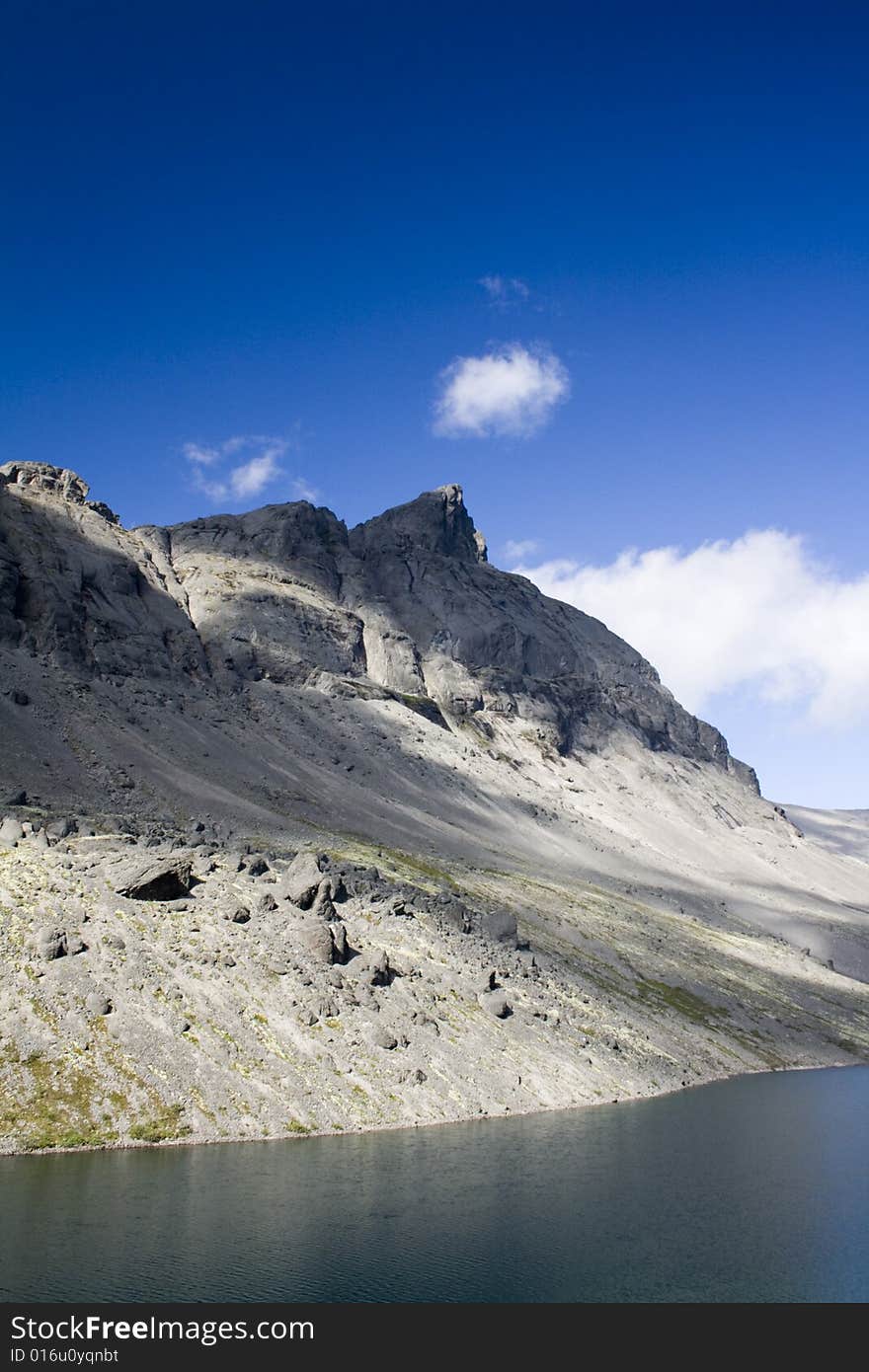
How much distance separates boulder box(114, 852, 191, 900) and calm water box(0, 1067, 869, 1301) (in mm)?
22715

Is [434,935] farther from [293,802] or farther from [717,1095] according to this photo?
[293,802]

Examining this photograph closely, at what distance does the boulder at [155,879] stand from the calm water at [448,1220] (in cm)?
2272

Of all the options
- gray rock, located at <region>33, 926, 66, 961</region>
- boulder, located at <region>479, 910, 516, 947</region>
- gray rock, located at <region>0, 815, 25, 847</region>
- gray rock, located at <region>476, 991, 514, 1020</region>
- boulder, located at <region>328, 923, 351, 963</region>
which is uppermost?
gray rock, located at <region>0, 815, 25, 847</region>

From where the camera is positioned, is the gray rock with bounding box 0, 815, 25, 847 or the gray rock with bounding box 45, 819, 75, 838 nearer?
the gray rock with bounding box 0, 815, 25, 847

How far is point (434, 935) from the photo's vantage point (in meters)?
83.3

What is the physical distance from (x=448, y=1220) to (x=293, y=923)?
32905mm

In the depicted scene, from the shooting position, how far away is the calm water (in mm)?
34812

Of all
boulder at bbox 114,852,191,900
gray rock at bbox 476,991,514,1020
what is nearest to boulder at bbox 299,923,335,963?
boulder at bbox 114,852,191,900

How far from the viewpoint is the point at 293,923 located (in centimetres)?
7306

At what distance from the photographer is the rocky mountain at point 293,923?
188ft

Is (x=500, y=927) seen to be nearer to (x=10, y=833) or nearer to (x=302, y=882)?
(x=302, y=882)

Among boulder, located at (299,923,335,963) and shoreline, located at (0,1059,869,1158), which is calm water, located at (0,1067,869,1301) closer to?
shoreline, located at (0,1059,869,1158)

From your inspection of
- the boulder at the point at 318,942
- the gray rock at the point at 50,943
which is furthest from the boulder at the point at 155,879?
the boulder at the point at 318,942

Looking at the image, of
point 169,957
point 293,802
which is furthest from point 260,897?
point 293,802
